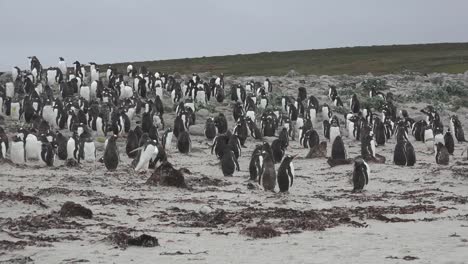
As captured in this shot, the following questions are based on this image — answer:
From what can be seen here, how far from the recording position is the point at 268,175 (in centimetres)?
1473

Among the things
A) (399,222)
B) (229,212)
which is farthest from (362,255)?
(229,212)

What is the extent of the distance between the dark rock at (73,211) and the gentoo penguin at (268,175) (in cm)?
465

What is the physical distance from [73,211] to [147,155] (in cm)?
686

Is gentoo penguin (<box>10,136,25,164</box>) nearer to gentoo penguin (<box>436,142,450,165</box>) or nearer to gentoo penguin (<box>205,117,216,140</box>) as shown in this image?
gentoo penguin (<box>205,117,216,140</box>)

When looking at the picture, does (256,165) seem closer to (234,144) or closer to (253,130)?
(234,144)

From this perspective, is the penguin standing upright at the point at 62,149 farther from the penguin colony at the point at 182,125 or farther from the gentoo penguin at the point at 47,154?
the gentoo penguin at the point at 47,154

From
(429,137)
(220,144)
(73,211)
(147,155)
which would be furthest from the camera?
(429,137)

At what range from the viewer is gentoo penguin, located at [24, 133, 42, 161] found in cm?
1939

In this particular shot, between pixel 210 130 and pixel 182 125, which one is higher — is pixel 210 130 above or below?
below

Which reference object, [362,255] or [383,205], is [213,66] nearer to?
[383,205]

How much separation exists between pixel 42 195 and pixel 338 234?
17.6ft

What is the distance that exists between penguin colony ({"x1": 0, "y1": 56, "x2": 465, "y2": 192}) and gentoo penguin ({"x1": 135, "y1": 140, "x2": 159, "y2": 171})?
0.07 feet

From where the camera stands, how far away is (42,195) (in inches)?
501

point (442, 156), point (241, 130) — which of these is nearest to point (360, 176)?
point (442, 156)
